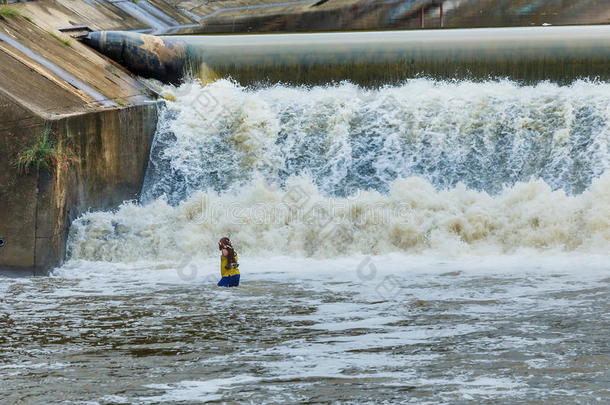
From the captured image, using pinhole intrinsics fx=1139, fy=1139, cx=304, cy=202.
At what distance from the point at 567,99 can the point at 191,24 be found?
11.3 m

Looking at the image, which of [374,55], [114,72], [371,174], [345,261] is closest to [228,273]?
[345,261]

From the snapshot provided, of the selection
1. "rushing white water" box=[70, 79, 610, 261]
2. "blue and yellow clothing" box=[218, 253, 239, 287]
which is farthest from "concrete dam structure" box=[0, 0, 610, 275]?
"blue and yellow clothing" box=[218, 253, 239, 287]

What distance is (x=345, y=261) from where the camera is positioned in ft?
43.4

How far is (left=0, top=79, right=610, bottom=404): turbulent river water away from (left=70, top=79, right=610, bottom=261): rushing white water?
3 centimetres

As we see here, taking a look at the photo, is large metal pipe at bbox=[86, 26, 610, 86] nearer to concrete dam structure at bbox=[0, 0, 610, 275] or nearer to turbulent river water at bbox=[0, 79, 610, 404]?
concrete dam structure at bbox=[0, 0, 610, 275]

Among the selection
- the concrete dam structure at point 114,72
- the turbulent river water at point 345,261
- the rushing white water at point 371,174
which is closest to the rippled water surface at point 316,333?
the turbulent river water at point 345,261

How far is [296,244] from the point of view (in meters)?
13.6

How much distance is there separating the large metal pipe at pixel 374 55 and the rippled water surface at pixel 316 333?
3.95 meters

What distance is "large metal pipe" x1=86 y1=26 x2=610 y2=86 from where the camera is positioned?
15859 millimetres

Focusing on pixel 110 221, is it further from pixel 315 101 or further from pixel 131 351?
pixel 131 351

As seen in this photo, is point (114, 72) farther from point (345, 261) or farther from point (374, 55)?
point (345, 261)

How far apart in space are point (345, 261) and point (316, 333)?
3821mm

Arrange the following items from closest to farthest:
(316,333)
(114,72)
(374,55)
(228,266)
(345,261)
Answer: (316,333) → (228,266) → (345,261) → (374,55) → (114,72)

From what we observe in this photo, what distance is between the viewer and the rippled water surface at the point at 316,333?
25.5 ft
